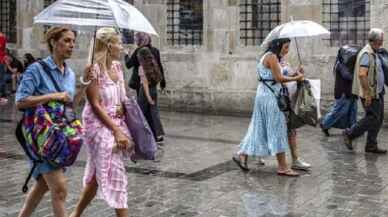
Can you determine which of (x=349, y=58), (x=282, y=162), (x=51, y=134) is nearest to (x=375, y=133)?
(x=349, y=58)

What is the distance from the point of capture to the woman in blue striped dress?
311 inches

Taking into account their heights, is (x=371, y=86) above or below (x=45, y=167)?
above

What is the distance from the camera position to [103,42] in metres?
5.23

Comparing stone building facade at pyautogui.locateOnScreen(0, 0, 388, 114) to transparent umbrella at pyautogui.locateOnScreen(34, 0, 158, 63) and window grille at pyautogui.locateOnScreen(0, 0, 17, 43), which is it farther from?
transparent umbrella at pyautogui.locateOnScreen(34, 0, 158, 63)

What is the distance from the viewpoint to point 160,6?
1515cm

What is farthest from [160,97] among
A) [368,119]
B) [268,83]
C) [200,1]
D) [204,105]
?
[268,83]

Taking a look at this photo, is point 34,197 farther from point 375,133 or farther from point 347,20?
point 347,20

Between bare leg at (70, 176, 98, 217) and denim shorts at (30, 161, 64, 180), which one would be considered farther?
bare leg at (70, 176, 98, 217)

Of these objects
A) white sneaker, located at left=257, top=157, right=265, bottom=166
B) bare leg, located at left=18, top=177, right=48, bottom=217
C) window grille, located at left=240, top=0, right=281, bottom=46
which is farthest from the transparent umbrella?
window grille, located at left=240, top=0, right=281, bottom=46

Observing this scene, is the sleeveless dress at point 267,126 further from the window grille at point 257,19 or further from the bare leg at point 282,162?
the window grille at point 257,19

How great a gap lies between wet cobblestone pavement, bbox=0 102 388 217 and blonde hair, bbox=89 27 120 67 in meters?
1.57

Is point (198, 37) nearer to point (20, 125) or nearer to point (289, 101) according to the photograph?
point (289, 101)

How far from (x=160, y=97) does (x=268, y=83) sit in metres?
7.46

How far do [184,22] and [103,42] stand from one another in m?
10.00
